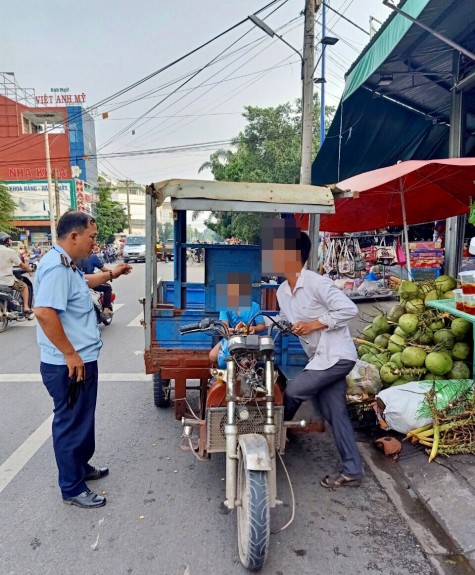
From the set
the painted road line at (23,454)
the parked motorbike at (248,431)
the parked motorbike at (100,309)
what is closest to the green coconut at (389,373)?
the parked motorbike at (248,431)

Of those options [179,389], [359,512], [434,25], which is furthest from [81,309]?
[434,25]

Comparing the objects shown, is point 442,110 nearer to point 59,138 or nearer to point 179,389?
point 179,389

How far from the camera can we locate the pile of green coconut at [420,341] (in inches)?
154

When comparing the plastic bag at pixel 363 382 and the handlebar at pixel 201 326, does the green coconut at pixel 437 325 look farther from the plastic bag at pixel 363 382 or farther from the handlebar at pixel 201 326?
the handlebar at pixel 201 326

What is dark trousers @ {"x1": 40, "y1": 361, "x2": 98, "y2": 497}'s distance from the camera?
8.96 feet

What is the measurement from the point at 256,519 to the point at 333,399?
1091 millimetres

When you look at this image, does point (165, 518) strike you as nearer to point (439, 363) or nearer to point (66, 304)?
point (66, 304)

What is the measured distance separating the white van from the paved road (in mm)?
26003


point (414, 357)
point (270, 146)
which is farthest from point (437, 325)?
point (270, 146)

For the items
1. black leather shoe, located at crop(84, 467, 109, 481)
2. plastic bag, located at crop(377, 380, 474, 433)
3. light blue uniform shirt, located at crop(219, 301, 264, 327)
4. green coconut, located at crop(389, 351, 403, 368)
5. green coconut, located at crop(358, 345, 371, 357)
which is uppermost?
light blue uniform shirt, located at crop(219, 301, 264, 327)

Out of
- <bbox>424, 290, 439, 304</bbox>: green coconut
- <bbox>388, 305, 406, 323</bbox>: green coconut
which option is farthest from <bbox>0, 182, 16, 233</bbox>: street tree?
<bbox>424, 290, 439, 304</bbox>: green coconut

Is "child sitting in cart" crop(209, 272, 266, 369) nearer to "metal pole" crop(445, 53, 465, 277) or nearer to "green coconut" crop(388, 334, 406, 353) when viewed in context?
"green coconut" crop(388, 334, 406, 353)

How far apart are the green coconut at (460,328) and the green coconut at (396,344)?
0.45m

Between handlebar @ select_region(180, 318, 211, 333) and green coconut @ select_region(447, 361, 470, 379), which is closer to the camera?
handlebar @ select_region(180, 318, 211, 333)
